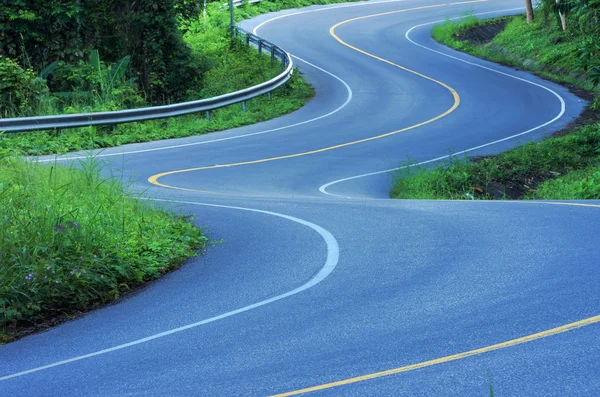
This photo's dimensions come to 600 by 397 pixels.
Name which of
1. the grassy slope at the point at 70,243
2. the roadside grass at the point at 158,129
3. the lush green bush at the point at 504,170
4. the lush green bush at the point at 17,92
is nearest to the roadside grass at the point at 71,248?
the grassy slope at the point at 70,243

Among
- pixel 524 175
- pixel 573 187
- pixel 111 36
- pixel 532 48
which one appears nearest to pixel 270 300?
pixel 573 187

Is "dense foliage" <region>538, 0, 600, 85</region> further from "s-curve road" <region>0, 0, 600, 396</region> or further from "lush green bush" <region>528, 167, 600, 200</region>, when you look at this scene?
"s-curve road" <region>0, 0, 600, 396</region>

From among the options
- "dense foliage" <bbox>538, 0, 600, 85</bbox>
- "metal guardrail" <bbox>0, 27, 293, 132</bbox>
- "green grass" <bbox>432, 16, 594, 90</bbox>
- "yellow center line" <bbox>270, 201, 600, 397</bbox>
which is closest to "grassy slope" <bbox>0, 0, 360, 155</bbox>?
"metal guardrail" <bbox>0, 27, 293, 132</bbox>

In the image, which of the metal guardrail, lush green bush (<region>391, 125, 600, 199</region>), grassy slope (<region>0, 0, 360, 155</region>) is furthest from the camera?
grassy slope (<region>0, 0, 360, 155</region>)

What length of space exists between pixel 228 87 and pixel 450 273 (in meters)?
25.4

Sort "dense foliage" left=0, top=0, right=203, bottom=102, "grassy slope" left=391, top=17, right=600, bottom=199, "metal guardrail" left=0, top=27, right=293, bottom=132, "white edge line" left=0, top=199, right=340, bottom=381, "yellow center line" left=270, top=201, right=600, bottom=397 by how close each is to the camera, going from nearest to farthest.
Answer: "yellow center line" left=270, top=201, right=600, bottom=397
"white edge line" left=0, top=199, right=340, bottom=381
"grassy slope" left=391, top=17, right=600, bottom=199
"metal guardrail" left=0, top=27, right=293, bottom=132
"dense foliage" left=0, top=0, right=203, bottom=102

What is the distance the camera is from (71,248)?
8758mm

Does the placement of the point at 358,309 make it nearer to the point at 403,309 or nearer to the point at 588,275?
the point at 403,309

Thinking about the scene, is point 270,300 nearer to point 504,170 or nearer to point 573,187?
point 573,187

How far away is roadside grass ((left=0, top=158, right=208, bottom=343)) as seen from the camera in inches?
319

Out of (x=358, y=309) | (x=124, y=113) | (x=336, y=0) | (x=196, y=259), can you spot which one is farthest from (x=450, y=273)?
(x=336, y=0)

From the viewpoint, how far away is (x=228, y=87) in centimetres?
3294

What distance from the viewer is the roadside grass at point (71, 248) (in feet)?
26.6

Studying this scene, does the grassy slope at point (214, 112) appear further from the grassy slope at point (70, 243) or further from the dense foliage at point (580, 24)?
the dense foliage at point (580, 24)
